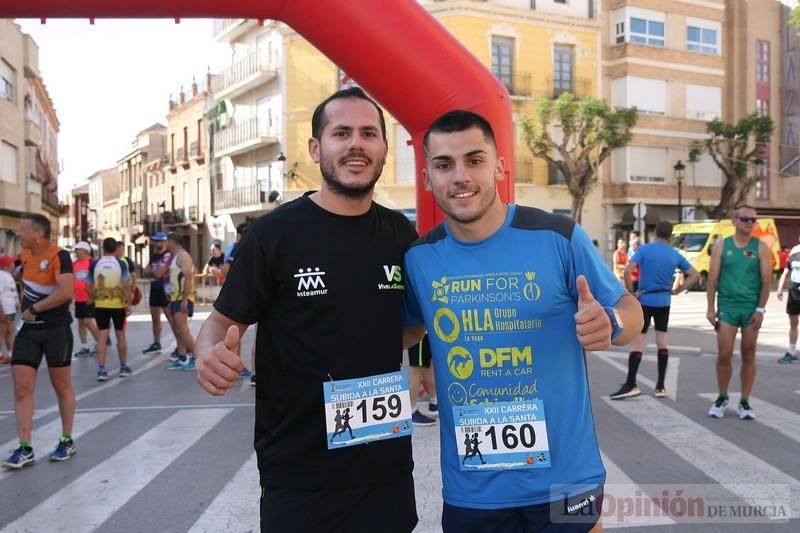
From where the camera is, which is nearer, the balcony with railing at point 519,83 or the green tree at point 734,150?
the balcony with railing at point 519,83

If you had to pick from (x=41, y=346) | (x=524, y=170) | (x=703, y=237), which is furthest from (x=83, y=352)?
(x=524, y=170)

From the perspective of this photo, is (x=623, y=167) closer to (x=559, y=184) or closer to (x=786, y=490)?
(x=559, y=184)

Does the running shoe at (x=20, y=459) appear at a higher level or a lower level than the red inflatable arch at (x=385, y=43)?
lower

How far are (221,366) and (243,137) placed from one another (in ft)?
117

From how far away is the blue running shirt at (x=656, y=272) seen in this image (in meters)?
8.27

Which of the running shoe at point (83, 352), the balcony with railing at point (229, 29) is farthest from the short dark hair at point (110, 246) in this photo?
the balcony with railing at point (229, 29)

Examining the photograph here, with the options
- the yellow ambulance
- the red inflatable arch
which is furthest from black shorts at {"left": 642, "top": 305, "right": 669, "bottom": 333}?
the yellow ambulance

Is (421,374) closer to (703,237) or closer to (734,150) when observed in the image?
(703,237)

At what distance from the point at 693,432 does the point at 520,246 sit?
190 inches

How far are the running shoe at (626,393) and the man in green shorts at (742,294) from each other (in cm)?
106

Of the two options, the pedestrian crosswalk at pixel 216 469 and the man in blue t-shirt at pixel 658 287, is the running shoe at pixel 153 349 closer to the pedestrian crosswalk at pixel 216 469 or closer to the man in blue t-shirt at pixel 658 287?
the pedestrian crosswalk at pixel 216 469

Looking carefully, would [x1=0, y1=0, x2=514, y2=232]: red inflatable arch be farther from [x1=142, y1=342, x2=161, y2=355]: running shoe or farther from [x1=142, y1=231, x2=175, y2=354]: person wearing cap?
[x1=142, y1=342, x2=161, y2=355]: running shoe

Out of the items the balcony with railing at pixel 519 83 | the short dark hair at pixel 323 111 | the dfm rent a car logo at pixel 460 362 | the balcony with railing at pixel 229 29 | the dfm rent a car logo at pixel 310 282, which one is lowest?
the dfm rent a car logo at pixel 460 362

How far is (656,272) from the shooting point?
8266 mm
